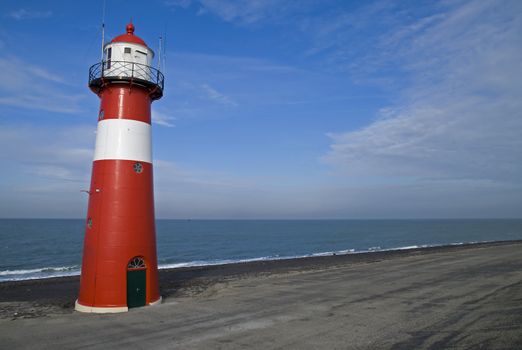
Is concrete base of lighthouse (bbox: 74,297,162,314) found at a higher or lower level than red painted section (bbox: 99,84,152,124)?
lower

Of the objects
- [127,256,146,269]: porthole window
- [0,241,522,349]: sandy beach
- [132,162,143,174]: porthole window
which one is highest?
[132,162,143,174]: porthole window

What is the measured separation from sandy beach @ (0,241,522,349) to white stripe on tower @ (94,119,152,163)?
4.31 meters

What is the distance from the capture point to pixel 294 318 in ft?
34.9

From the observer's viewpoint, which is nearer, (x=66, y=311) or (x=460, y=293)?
(x=66, y=311)

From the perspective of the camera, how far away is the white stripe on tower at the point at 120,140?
37.6ft

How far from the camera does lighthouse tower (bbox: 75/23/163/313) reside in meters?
11.3

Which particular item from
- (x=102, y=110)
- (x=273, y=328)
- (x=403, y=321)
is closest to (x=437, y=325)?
(x=403, y=321)

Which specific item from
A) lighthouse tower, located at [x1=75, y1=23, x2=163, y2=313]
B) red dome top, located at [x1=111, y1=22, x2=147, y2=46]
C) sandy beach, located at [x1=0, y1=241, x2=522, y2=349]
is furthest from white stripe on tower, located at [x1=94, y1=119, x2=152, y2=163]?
sandy beach, located at [x1=0, y1=241, x2=522, y2=349]

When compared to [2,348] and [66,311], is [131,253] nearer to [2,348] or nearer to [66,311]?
[66,311]

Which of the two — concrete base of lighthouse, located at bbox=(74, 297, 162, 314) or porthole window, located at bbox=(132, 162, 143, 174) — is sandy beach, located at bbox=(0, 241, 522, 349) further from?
porthole window, located at bbox=(132, 162, 143, 174)

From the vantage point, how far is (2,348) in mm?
8469

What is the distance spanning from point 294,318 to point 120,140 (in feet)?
22.0

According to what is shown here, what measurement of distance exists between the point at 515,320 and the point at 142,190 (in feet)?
33.6

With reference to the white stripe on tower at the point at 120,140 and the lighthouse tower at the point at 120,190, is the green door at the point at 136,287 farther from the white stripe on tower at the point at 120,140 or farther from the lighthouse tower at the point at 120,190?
the white stripe on tower at the point at 120,140
